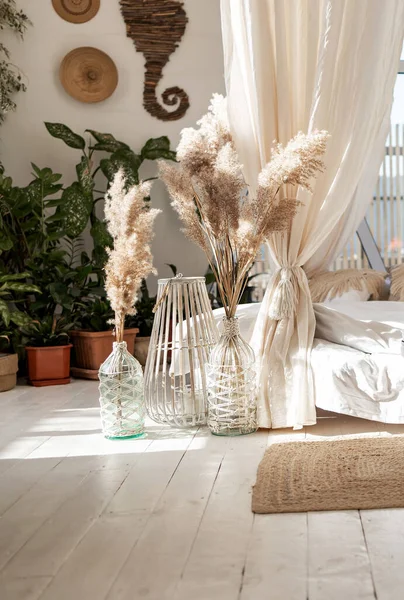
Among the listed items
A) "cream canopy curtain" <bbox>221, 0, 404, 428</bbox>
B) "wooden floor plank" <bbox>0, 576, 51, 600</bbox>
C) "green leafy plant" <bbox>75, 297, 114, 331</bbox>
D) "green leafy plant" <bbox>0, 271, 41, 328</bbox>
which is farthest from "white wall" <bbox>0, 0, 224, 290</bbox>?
"wooden floor plank" <bbox>0, 576, 51, 600</bbox>

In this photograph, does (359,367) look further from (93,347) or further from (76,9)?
(76,9)

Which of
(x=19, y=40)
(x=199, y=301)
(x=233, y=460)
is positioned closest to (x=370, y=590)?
(x=233, y=460)

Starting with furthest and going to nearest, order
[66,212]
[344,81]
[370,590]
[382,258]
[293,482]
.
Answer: [382,258] < [66,212] < [344,81] < [293,482] < [370,590]

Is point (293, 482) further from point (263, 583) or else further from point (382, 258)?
point (382, 258)

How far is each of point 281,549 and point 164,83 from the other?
4.51 meters

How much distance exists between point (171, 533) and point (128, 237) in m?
1.46

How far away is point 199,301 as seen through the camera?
3.41 meters

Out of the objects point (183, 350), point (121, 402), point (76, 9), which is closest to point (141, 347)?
point (183, 350)

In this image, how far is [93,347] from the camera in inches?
199

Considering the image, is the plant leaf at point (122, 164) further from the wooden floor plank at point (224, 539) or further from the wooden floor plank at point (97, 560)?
the wooden floor plank at point (97, 560)

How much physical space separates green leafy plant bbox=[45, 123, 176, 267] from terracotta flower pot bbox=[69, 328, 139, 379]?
1.88 feet

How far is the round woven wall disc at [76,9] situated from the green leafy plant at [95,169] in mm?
875

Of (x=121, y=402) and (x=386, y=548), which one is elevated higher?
(x=121, y=402)

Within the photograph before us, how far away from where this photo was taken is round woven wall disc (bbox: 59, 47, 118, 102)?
18.7ft
